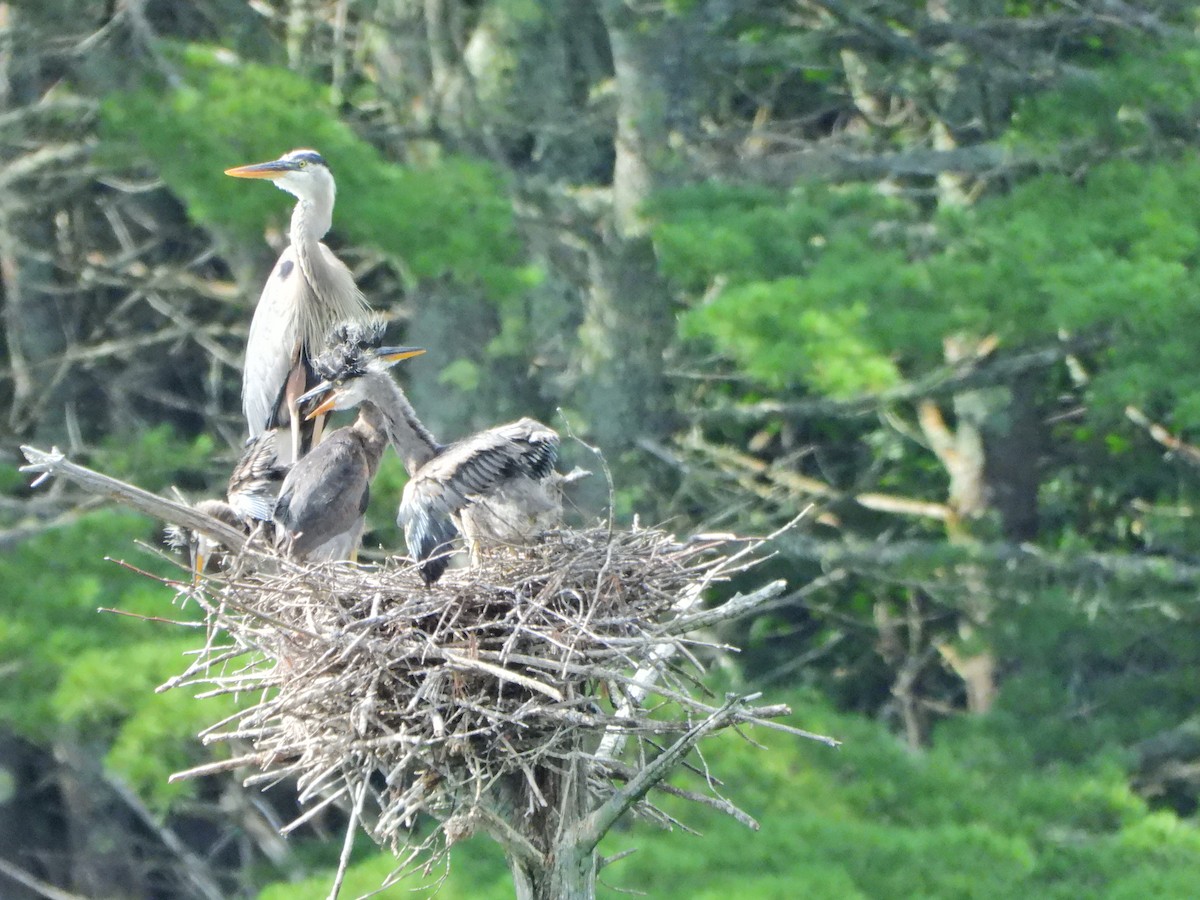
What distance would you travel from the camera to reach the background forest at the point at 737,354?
28.2 ft

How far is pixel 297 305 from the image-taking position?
6.92 metres

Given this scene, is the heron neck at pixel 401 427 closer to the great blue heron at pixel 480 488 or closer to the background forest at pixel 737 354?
the great blue heron at pixel 480 488

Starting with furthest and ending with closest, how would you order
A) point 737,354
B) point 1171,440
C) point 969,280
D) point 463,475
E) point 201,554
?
Result: point 1171,440 → point 737,354 → point 969,280 → point 201,554 → point 463,475

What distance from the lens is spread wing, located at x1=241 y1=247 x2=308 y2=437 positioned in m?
6.88

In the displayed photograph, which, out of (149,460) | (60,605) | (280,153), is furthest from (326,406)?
(149,460)

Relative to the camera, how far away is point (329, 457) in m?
5.83

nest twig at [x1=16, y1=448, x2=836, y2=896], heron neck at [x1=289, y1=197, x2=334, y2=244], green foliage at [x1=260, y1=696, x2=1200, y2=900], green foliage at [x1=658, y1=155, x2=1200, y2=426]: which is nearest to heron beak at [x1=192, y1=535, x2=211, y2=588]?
nest twig at [x1=16, y1=448, x2=836, y2=896]

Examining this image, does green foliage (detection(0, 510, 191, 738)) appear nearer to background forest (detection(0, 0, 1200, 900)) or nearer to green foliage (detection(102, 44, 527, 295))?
background forest (detection(0, 0, 1200, 900))

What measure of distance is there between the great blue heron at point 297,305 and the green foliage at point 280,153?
129 cm

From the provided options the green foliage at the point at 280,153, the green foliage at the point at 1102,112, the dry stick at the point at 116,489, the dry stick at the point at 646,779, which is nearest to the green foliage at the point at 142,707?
the green foliage at the point at 280,153

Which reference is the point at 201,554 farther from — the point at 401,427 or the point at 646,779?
the point at 646,779

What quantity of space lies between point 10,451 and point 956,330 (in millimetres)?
6598

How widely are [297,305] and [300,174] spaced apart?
471mm

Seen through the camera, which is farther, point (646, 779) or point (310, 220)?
point (310, 220)
